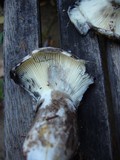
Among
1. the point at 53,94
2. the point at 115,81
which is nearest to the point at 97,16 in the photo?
the point at 115,81

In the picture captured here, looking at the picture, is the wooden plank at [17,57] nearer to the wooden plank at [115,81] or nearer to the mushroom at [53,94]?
the mushroom at [53,94]

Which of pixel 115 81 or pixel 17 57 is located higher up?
pixel 17 57

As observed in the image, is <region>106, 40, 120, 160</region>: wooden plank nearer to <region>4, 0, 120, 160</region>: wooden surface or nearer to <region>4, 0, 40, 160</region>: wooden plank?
<region>4, 0, 120, 160</region>: wooden surface

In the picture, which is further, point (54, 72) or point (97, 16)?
point (97, 16)

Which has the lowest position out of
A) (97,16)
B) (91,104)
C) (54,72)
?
(91,104)

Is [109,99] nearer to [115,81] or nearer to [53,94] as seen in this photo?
[115,81]

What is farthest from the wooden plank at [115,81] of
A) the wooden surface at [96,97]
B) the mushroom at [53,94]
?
the mushroom at [53,94]

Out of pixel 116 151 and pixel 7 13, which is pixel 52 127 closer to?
pixel 116 151

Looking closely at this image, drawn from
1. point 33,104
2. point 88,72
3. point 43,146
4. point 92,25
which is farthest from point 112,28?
point 43,146
